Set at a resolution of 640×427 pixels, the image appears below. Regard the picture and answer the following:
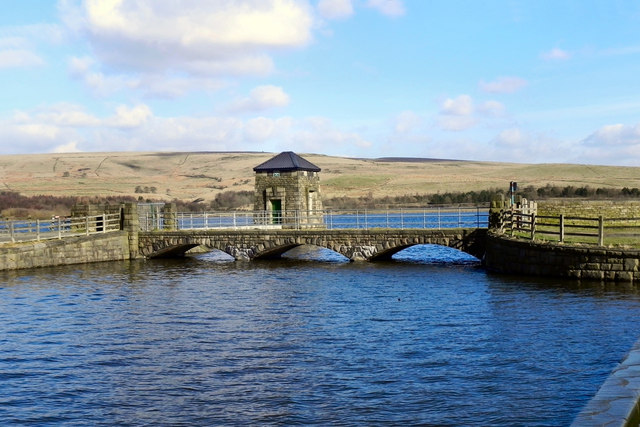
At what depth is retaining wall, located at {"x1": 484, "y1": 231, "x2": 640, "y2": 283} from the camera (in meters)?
23.8

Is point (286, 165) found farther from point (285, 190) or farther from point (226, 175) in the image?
point (226, 175)

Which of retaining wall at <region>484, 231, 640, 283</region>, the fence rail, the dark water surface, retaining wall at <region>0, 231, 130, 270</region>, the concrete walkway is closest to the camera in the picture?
the concrete walkway

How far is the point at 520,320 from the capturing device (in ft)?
61.8

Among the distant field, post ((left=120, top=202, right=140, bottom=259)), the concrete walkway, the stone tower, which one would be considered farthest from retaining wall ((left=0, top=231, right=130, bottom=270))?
the distant field

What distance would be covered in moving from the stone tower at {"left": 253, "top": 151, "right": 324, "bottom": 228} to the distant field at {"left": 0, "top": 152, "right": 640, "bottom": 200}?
7970cm

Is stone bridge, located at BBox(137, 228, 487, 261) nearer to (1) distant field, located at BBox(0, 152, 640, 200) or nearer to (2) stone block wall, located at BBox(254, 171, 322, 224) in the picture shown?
(2) stone block wall, located at BBox(254, 171, 322, 224)

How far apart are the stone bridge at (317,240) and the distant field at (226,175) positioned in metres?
86.2

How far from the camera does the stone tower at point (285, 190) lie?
152 feet

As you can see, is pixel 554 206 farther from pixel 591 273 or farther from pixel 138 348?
pixel 138 348

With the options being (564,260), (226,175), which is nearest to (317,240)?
(564,260)

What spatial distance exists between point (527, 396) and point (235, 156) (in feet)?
593

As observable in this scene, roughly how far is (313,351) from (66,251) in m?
23.2

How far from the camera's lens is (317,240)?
36344 millimetres

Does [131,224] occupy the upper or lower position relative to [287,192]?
lower
